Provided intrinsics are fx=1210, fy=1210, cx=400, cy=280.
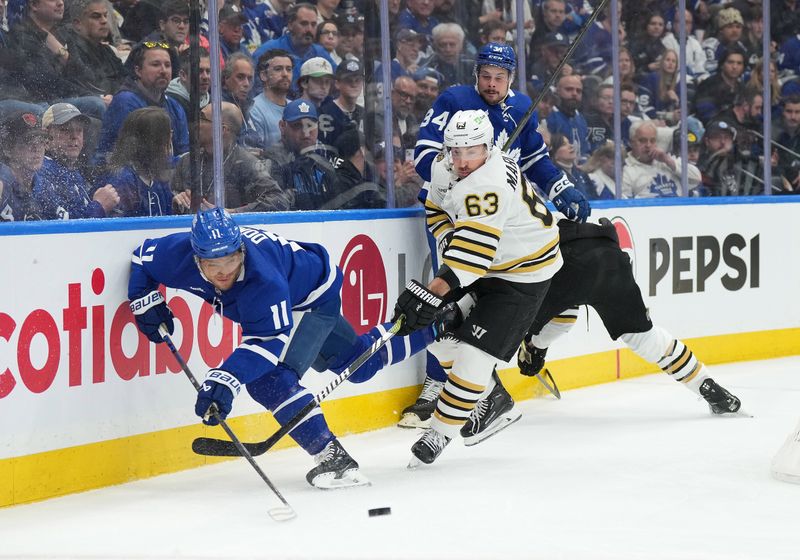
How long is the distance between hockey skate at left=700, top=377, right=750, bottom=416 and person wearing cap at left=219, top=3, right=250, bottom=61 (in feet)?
6.80

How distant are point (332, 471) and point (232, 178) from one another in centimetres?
133

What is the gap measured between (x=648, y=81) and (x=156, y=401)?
3.48 meters

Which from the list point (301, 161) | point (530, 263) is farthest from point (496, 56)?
point (530, 263)

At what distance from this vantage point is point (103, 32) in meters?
3.92

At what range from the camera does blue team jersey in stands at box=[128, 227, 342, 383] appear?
328 cm

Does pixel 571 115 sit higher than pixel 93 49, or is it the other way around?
pixel 93 49

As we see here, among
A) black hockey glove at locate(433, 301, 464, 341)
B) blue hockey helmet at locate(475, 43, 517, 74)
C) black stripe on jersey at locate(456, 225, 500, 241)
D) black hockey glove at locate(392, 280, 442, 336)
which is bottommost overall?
black hockey glove at locate(433, 301, 464, 341)

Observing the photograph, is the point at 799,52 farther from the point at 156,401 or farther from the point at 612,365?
the point at 156,401

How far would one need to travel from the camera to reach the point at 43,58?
375 cm

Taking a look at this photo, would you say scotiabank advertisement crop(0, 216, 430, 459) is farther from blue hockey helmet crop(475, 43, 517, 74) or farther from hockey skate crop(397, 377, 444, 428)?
blue hockey helmet crop(475, 43, 517, 74)

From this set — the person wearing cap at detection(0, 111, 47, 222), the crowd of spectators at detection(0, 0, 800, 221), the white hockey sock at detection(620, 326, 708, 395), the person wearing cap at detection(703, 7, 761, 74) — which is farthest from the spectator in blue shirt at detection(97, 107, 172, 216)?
the person wearing cap at detection(703, 7, 761, 74)

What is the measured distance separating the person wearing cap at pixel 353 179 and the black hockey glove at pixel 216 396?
158cm

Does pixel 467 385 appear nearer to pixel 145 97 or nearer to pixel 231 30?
pixel 145 97

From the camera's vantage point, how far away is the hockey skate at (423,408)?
14.5 ft
